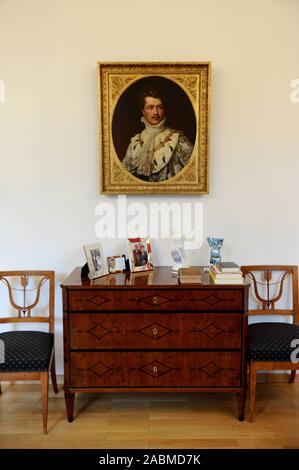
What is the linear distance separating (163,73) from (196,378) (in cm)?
218

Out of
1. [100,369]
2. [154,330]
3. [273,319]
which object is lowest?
[100,369]

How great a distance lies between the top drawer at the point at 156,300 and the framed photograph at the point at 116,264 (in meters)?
0.33

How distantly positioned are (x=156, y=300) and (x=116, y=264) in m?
0.47

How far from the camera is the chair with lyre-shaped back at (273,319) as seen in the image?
2289mm

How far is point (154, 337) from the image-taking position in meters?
2.29

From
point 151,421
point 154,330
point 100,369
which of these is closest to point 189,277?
point 154,330

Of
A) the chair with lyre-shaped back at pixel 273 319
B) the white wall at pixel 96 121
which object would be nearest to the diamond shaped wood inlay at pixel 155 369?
the chair with lyre-shaped back at pixel 273 319

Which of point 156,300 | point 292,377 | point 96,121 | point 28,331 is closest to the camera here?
point 156,300

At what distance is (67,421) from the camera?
93.0 inches

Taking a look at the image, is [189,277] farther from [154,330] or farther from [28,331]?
[28,331]

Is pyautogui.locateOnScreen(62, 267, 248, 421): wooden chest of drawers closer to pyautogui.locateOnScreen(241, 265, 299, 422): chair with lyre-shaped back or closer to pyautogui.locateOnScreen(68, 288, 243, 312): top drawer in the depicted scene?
pyautogui.locateOnScreen(68, 288, 243, 312): top drawer

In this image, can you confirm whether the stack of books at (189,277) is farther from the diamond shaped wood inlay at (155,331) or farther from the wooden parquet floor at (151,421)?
the wooden parquet floor at (151,421)
